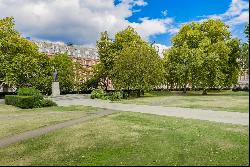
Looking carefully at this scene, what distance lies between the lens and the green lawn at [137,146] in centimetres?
943

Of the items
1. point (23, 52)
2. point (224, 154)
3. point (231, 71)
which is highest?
point (23, 52)

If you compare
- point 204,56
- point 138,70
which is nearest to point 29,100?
point 138,70

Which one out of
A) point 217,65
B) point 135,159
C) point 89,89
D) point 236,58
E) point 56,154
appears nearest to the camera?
point 135,159

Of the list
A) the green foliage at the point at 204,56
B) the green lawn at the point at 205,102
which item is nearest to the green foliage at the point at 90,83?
the green foliage at the point at 204,56

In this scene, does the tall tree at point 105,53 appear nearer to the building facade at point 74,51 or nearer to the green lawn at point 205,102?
the green lawn at point 205,102

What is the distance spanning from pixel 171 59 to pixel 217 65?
32.3 ft

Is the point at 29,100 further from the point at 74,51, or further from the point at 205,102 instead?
the point at 74,51

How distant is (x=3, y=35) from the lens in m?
48.1

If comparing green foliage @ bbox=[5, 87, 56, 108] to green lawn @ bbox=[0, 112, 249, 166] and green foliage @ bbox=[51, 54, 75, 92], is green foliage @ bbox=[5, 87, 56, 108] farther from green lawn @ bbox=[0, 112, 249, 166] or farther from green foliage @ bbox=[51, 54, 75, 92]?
green foliage @ bbox=[51, 54, 75, 92]

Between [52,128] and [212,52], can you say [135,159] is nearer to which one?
[52,128]

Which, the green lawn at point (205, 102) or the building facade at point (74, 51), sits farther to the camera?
the building facade at point (74, 51)

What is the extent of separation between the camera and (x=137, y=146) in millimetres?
11055

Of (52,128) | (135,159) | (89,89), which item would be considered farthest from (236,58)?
(135,159)

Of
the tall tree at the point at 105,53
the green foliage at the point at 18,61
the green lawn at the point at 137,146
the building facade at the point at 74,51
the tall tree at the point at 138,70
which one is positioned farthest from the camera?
the building facade at the point at 74,51
